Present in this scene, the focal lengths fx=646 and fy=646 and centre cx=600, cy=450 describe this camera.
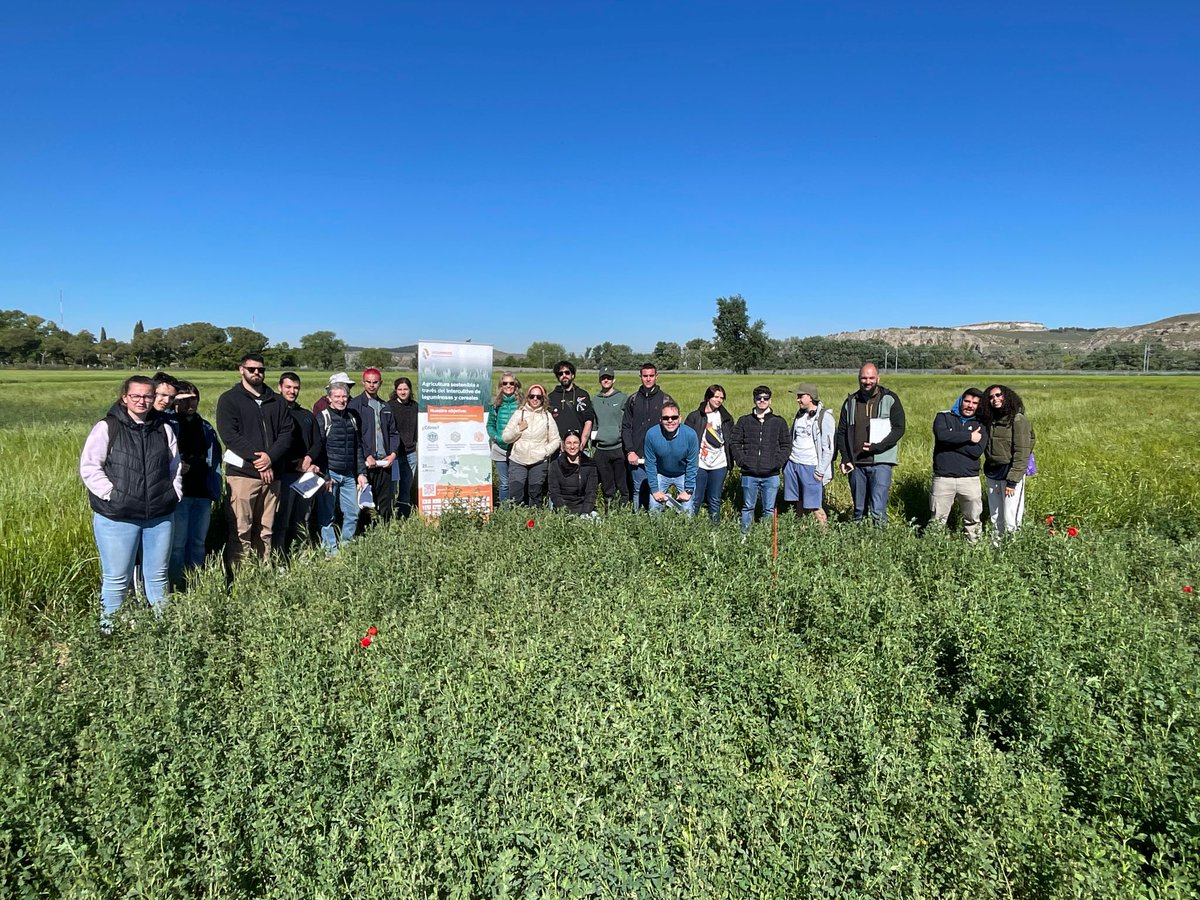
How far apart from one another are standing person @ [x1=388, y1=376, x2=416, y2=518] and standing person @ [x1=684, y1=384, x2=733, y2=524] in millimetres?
3796

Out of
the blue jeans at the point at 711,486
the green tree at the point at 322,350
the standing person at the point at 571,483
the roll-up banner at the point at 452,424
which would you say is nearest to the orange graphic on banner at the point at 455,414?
the roll-up banner at the point at 452,424

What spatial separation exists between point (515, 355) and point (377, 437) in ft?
304

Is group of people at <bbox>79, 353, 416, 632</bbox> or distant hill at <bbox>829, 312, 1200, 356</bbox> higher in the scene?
distant hill at <bbox>829, 312, 1200, 356</bbox>

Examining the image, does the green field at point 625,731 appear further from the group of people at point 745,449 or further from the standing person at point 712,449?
the standing person at point 712,449

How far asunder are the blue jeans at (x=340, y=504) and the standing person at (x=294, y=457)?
0.28 metres

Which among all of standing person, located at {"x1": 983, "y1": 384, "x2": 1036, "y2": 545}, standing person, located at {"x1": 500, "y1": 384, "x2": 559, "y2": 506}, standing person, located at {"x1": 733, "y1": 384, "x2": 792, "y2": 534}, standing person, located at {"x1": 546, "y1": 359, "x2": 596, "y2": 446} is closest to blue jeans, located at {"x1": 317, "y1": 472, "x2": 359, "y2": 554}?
standing person, located at {"x1": 500, "y1": 384, "x2": 559, "y2": 506}

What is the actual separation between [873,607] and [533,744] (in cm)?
278

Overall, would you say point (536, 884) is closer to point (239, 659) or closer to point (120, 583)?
point (239, 659)

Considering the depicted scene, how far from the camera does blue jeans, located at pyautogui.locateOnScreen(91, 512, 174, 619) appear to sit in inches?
200

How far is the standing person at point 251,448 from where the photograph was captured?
647 cm

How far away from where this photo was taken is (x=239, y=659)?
4246mm

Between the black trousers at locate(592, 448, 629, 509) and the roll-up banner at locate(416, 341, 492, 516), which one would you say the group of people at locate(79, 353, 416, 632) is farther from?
the black trousers at locate(592, 448, 629, 509)

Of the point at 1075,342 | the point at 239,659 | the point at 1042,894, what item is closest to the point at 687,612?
the point at 1042,894

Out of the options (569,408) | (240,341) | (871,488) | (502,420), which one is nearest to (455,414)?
(502,420)
